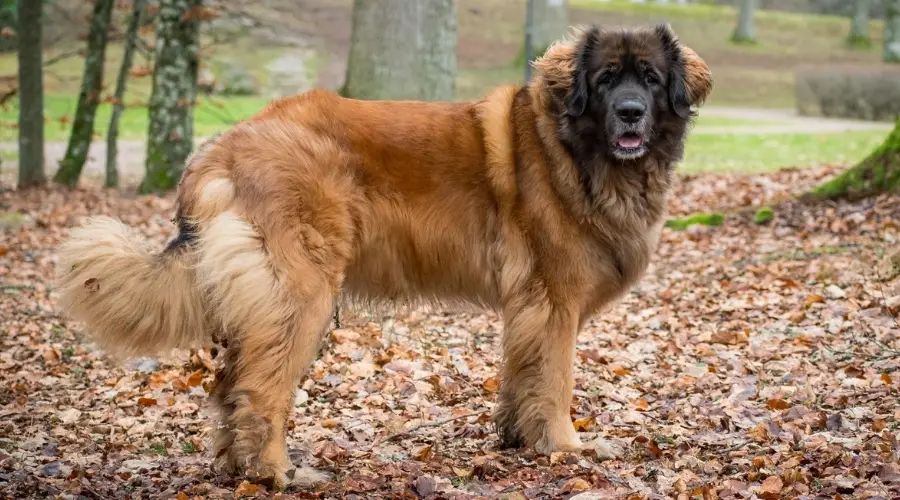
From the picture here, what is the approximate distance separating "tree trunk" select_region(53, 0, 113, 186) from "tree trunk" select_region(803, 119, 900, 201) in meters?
11.9

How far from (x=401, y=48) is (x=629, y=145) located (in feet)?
19.7

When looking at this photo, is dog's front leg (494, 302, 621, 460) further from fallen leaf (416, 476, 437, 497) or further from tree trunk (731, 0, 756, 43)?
tree trunk (731, 0, 756, 43)

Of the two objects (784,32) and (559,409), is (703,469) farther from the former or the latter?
(784,32)

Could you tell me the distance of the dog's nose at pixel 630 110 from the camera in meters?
4.55

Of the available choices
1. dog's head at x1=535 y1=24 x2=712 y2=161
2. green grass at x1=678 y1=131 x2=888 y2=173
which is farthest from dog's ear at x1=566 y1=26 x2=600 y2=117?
green grass at x1=678 y1=131 x2=888 y2=173

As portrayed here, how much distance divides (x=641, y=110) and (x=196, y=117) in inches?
960

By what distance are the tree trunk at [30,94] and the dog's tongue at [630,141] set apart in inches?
543

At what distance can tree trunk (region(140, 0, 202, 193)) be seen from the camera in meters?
13.2

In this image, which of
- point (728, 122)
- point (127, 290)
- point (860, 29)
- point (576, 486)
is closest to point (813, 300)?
point (576, 486)

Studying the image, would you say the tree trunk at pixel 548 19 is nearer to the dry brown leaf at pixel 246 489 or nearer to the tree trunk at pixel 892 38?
the tree trunk at pixel 892 38

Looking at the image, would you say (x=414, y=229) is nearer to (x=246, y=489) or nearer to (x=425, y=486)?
(x=425, y=486)

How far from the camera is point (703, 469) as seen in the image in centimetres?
421

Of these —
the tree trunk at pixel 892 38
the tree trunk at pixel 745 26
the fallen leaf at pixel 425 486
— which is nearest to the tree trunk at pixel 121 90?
the fallen leaf at pixel 425 486

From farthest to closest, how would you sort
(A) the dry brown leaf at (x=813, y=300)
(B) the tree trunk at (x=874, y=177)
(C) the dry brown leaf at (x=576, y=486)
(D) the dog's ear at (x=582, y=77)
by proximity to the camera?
(B) the tree trunk at (x=874, y=177)
(A) the dry brown leaf at (x=813, y=300)
(D) the dog's ear at (x=582, y=77)
(C) the dry brown leaf at (x=576, y=486)
